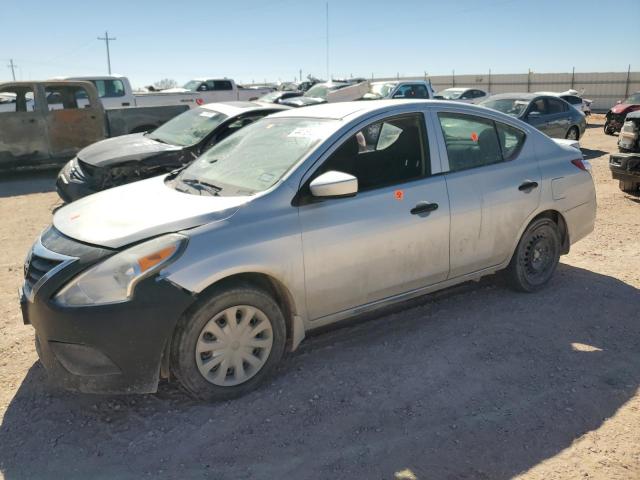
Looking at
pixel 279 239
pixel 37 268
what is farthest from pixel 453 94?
pixel 37 268

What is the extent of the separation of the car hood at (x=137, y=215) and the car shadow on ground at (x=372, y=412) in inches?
40.7

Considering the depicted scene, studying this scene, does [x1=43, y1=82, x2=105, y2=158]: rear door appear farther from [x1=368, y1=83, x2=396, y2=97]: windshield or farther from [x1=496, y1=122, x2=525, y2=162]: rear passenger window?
[x1=368, y1=83, x2=396, y2=97]: windshield

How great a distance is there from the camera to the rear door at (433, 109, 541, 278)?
14.1ft

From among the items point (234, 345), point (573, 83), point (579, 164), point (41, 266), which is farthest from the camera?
point (573, 83)

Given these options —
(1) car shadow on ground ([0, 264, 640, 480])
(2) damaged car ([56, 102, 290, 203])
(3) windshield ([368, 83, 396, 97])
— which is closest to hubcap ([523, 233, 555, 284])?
(1) car shadow on ground ([0, 264, 640, 480])

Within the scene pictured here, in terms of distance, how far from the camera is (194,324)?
3.18 metres

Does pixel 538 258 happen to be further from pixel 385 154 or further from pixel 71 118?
pixel 71 118

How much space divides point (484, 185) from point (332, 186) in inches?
61.7

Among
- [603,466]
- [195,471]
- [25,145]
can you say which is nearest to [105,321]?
[195,471]

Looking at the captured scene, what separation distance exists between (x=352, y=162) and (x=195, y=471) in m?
2.20

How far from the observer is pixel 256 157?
404cm

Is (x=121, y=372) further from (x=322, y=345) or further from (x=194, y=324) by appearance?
(x=322, y=345)

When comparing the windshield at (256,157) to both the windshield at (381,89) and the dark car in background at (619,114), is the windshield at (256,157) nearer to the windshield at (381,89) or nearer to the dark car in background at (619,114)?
the windshield at (381,89)

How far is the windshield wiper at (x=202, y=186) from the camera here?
379cm
